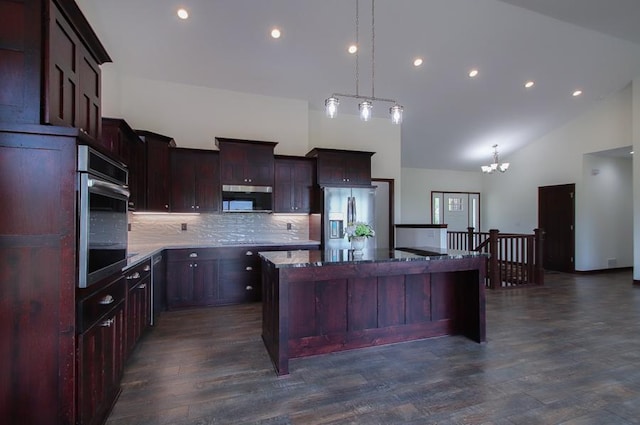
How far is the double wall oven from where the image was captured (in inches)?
60.1

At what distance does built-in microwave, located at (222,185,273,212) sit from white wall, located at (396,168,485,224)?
5.16 meters

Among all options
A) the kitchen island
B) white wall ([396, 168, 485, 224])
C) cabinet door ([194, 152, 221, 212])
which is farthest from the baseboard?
cabinet door ([194, 152, 221, 212])

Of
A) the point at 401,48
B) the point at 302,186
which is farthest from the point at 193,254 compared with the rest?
the point at 401,48

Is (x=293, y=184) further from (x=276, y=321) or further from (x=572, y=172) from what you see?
(x=572, y=172)

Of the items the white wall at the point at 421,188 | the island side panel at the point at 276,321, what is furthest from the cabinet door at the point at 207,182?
the white wall at the point at 421,188

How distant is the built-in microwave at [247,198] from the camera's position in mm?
4742

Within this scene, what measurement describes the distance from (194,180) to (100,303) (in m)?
3.08

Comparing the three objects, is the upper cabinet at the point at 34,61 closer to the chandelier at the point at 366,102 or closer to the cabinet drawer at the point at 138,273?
the cabinet drawer at the point at 138,273

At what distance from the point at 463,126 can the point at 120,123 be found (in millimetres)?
6625

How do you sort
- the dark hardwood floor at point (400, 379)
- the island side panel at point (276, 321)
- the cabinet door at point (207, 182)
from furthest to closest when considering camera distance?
the cabinet door at point (207, 182)
the island side panel at point (276, 321)
the dark hardwood floor at point (400, 379)

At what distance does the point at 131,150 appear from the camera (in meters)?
3.78

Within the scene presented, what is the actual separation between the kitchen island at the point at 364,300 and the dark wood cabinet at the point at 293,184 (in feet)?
6.87

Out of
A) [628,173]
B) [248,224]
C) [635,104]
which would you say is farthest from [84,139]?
[628,173]

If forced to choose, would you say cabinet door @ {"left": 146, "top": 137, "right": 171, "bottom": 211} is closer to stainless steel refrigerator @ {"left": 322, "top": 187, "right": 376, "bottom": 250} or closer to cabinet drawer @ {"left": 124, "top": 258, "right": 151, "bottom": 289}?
cabinet drawer @ {"left": 124, "top": 258, "right": 151, "bottom": 289}
